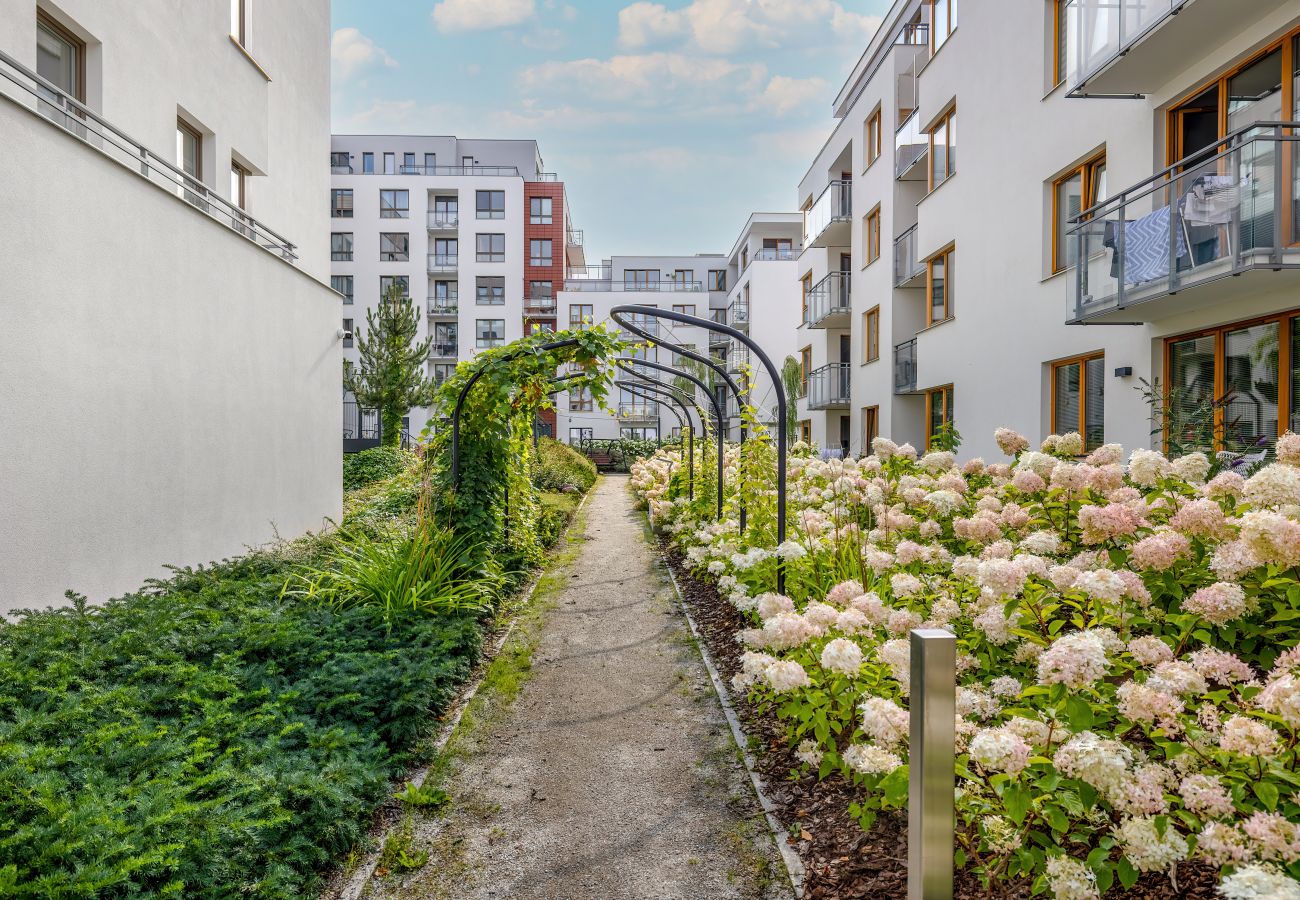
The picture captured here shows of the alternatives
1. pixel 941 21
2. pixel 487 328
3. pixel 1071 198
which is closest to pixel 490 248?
pixel 487 328

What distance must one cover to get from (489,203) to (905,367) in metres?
32.2

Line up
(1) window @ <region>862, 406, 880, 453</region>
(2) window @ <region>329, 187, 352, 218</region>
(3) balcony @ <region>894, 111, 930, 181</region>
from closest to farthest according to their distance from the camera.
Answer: (3) balcony @ <region>894, 111, 930, 181</region>
(1) window @ <region>862, 406, 880, 453</region>
(2) window @ <region>329, 187, 352, 218</region>

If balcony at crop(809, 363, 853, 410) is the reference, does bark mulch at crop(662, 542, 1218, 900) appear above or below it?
below

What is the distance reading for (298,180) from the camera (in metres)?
12.2

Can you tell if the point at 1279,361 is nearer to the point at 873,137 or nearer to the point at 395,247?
the point at 873,137

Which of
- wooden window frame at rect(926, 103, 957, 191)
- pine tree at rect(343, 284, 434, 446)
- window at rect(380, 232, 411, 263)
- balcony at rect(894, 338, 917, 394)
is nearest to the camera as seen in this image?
wooden window frame at rect(926, 103, 957, 191)

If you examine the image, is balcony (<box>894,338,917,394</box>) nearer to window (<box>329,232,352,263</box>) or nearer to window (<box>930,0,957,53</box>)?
window (<box>930,0,957,53</box>)

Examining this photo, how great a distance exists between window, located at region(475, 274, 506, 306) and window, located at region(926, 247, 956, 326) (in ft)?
102

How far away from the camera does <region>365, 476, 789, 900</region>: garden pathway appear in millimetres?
3229

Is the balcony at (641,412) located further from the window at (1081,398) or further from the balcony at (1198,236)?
the balcony at (1198,236)

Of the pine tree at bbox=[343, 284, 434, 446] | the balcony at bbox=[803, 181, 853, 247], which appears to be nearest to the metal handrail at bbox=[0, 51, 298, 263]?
the balcony at bbox=[803, 181, 853, 247]

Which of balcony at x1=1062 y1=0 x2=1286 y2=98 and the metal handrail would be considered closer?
the metal handrail

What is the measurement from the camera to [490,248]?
4262cm

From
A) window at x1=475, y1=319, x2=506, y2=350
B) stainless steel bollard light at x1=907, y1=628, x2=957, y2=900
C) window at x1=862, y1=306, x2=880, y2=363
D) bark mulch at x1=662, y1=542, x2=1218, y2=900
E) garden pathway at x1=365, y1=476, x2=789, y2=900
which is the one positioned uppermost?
window at x1=475, y1=319, x2=506, y2=350
